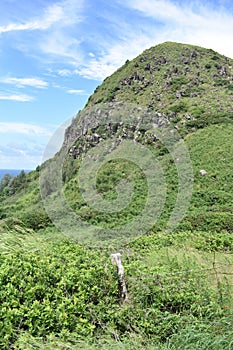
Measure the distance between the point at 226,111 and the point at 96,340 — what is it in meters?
38.5

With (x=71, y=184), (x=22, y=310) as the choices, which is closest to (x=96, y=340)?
(x=22, y=310)

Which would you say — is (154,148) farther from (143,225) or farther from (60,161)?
(143,225)

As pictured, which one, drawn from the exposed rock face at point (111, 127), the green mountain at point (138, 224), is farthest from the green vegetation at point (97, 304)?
the exposed rock face at point (111, 127)

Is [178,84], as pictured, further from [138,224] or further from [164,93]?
[138,224]

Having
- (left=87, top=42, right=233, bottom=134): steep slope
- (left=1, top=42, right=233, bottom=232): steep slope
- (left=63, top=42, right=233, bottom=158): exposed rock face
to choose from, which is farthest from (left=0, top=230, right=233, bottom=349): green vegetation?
(left=87, top=42, right=233, bottom=134): steep slope

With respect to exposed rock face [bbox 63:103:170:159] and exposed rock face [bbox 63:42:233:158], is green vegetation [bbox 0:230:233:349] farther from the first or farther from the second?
exposed rock face [bbox 63:103:170:159]

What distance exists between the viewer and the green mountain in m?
3.96

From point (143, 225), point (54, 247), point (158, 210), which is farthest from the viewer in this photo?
point (158, 210)

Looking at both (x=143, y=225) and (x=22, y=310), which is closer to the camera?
(x=22, y=310)

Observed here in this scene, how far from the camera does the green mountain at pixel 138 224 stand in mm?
3959

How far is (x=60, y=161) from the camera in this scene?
23.0m

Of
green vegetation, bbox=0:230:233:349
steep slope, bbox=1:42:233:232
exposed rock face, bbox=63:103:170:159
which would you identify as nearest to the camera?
green vegetation, bbox=0:230:233:349

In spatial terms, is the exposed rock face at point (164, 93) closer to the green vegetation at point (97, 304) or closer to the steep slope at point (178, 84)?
the steep slope at point (178, 84)

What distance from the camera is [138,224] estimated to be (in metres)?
18.8
